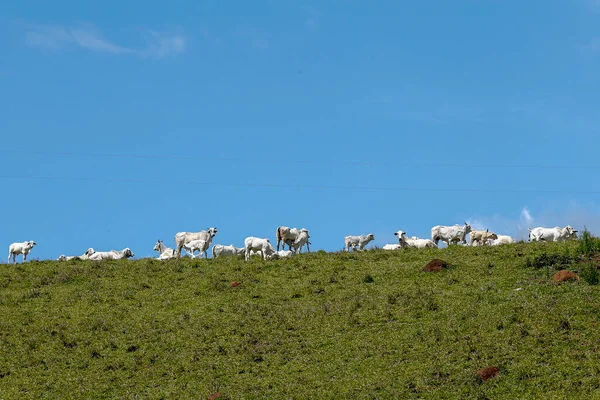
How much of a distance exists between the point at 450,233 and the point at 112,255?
17.2m

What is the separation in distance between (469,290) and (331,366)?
7248 millimetres

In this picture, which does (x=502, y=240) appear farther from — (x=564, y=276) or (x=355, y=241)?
(x=564, y=276)

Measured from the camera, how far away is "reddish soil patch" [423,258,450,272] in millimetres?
34219

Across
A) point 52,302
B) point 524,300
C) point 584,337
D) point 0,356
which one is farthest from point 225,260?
point 584,337

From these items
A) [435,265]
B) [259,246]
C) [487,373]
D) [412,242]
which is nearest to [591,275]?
[435,265]

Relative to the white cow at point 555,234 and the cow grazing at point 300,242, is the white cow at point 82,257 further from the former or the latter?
the white cow at point 555,234

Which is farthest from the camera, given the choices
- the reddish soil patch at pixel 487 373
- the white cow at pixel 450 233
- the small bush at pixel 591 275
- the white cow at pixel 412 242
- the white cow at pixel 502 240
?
the white cow at pixel 450 233

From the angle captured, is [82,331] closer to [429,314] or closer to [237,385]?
[237,385]

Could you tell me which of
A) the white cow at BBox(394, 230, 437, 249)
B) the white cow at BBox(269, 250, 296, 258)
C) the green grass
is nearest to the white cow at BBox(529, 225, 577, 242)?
the white cow at BBox(394, 230, 437, 249)

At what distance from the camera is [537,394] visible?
22297 mm

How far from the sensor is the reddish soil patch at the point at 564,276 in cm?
3073

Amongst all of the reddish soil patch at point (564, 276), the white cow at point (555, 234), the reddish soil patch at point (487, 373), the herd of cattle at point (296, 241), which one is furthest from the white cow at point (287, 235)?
the reddish soil patch at point (487, 373)

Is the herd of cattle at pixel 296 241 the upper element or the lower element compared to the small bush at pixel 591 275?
upper

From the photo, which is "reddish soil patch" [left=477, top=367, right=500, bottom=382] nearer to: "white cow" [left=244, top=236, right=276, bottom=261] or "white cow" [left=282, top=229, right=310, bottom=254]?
"white cow" [left=244, top=236, right=276, bottom=261]
